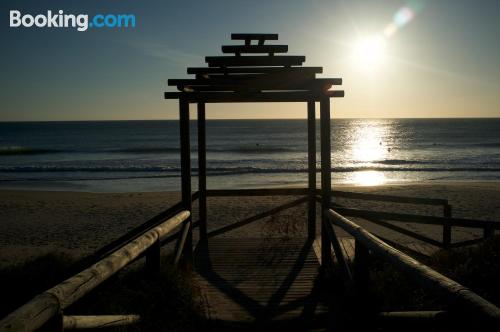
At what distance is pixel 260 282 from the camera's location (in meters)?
5.84

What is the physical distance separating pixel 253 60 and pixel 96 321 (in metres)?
4.56

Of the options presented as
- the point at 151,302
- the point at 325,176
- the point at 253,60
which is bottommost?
the point at 151,302

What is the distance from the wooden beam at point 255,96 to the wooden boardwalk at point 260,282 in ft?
8.23

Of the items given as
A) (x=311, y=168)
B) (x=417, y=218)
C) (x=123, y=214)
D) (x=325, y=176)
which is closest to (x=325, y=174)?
(x=325, y=176)

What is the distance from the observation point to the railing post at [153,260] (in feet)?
14.8

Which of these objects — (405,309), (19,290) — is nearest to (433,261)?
(405,309)

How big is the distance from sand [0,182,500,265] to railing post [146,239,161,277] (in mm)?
4556

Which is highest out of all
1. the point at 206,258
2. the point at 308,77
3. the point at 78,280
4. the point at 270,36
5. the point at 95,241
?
the point at 270,36

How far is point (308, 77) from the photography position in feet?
21.4

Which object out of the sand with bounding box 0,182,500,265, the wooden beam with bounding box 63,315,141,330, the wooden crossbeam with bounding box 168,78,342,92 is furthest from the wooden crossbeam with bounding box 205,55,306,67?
the wooden beam with bounding box 63,315,141,330

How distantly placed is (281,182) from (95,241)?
15334 millimetres

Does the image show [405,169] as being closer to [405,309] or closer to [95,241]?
[95,241]

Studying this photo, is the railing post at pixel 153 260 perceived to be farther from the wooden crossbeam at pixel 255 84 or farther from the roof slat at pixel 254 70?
the roof slat at pixel 254 70

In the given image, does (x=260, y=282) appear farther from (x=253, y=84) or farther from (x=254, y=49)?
(x=254, y=49)
